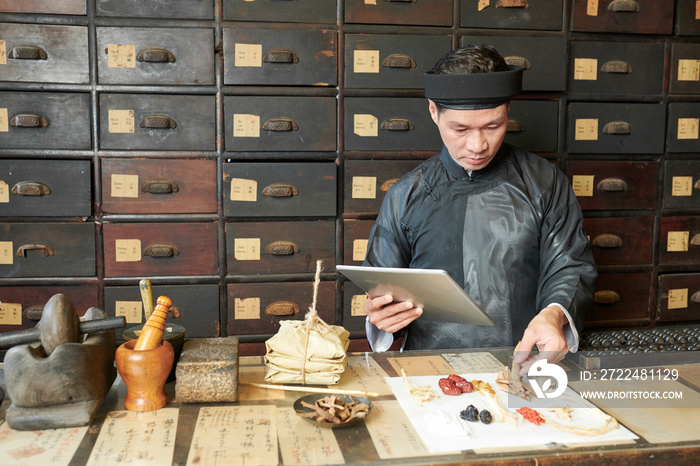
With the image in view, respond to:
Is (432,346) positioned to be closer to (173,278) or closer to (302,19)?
(173,278)

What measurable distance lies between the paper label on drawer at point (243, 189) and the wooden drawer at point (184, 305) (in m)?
0.43

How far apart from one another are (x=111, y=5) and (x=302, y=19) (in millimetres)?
817

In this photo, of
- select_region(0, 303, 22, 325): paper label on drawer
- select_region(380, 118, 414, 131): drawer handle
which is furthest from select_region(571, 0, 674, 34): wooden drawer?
select_region(0, 303, 22, 325): paper label on drawer

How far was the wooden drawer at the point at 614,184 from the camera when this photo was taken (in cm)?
303

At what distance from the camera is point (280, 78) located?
277cm

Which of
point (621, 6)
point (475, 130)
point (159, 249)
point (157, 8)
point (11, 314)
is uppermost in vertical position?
point (621, 6)

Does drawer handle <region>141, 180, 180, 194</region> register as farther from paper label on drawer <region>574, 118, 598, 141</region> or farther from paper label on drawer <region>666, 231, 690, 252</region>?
paper label on drawer <region>666, 231, 690, 252</region>

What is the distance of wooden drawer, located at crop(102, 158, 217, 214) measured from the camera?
2744 millimetres

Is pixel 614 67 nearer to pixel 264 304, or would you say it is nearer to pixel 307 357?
pixel 264 304

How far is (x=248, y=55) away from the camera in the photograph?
2.74 metres

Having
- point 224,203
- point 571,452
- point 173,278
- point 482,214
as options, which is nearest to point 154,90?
point 224,203

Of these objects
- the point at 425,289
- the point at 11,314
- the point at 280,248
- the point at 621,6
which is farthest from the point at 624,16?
the point at 11,314

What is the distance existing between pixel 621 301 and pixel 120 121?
2.56 meters

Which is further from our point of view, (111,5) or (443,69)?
(111,5)
